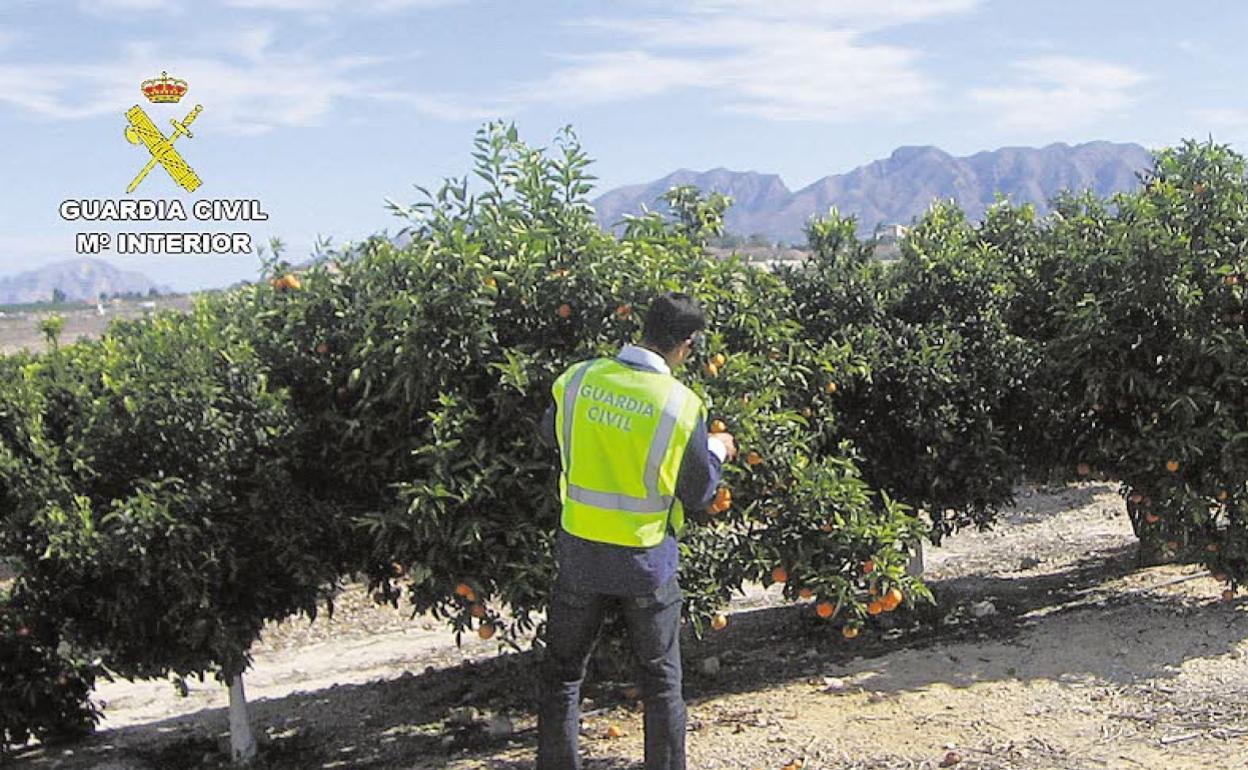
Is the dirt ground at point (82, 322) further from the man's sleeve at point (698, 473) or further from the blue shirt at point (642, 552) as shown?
the man's sleeve at point (698, 473)

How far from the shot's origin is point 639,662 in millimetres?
→ 4496

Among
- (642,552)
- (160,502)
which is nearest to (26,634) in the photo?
(160,502)

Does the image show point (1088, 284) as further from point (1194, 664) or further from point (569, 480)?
point (569, 480)

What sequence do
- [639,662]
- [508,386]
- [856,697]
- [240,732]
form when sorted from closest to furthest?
1. [639,662]
2. [508,386]
3. [856,697]
4. [240,732]

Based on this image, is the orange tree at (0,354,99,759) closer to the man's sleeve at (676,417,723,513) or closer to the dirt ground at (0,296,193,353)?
the dirt ground at (0,296,193,353)

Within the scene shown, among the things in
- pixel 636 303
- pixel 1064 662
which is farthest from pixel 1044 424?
pixel 636 303

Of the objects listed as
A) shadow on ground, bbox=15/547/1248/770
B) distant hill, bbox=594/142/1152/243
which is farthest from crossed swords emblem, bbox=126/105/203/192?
distant hill, bbox=594/142/1152/243

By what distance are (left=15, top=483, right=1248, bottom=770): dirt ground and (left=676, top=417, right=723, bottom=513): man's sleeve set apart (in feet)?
5.01

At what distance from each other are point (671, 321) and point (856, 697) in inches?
103

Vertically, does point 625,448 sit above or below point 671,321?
below

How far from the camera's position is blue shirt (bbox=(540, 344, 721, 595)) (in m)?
4.30

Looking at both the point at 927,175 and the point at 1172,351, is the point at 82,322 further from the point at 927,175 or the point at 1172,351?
the point at 927,175

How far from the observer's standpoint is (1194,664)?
6188 mm

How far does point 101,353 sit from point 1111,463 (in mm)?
5594
